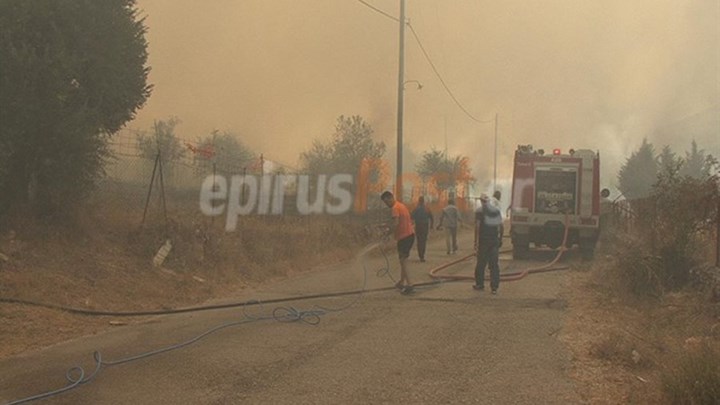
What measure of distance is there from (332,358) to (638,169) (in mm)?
63353

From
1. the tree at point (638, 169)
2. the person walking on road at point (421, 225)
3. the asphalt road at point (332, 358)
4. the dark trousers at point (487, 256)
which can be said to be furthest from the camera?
the tree at point (638, 169)

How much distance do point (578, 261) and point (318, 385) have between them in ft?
38.5

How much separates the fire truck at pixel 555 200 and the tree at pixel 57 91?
33.1 ft

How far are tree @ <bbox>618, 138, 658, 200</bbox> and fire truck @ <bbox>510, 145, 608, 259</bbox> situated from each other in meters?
47.9

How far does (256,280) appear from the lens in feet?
40.1

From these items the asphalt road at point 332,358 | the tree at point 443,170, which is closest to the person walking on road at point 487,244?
the asphalt road at point 332,358

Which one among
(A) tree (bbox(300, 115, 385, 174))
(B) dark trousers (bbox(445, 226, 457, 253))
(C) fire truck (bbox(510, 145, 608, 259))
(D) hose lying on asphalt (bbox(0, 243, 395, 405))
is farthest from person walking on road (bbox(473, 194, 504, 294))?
(A) tree (bbox(300, 115, 385, 174))

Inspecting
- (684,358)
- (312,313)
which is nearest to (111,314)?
(312,313)

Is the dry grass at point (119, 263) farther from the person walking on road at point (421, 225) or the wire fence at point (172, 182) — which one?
the person walking on road at point (421, 225)

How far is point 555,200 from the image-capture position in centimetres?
1683

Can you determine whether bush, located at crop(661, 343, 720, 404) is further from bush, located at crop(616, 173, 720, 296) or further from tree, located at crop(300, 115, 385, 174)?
tree, located at crop(300, 115, 385, 174)

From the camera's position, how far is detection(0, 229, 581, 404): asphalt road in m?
4.99

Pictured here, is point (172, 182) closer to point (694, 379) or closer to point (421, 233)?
point (421, 233)

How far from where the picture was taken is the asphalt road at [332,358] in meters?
4.99
